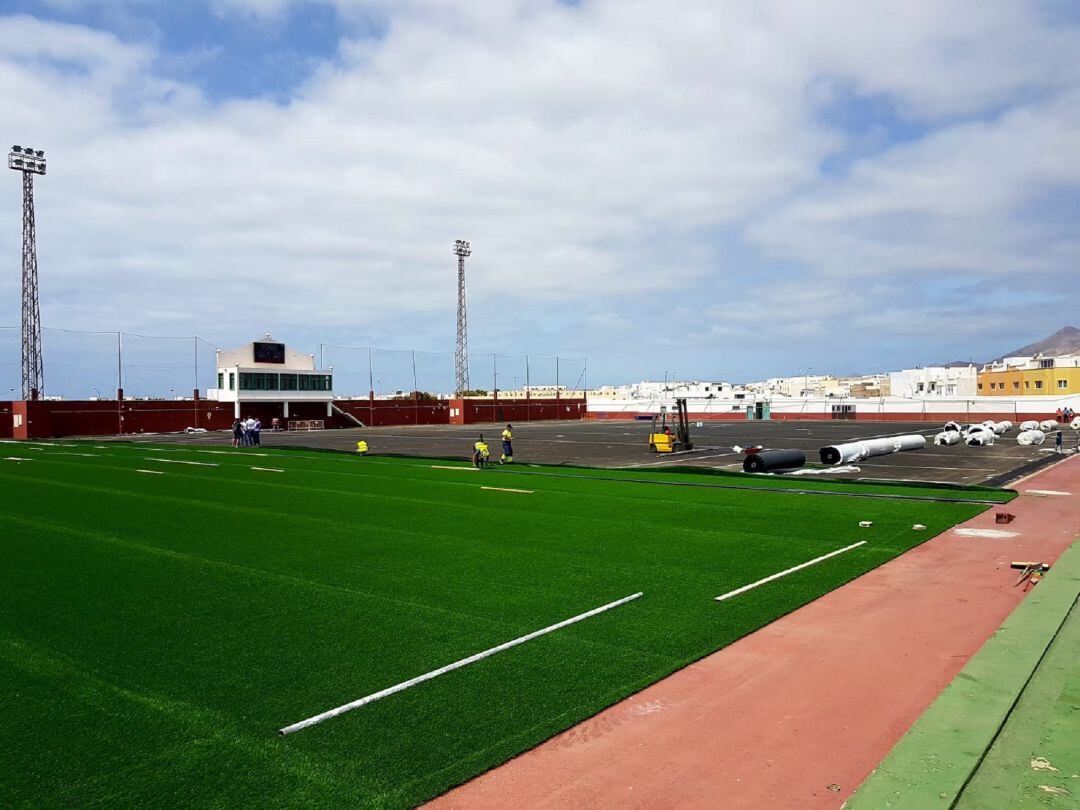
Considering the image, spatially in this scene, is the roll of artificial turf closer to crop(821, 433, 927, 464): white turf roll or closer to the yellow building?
crop(821, 433, 927, 464): white turf roll

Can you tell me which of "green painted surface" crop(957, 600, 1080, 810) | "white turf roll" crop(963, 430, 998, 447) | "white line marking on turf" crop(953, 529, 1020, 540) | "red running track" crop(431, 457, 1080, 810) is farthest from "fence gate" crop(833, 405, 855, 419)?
"green painted surface" crop(957, 600, 1080, 810)

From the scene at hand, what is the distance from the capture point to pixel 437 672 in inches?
265

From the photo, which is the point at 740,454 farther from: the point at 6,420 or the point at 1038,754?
the point at 6,420

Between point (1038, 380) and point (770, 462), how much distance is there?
9202 centimetres

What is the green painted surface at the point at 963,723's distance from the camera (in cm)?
484

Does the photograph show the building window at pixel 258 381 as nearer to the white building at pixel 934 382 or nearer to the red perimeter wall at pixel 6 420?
the red perimeter wall at pixel 6 420

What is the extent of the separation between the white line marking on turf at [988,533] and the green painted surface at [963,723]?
5.09 m

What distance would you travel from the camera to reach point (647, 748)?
5453mm

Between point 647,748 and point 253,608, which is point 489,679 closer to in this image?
point 647,748

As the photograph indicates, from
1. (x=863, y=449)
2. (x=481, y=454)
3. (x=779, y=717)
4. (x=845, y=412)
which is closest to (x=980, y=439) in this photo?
(x=863, y=449)

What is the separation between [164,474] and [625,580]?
19.4 meters

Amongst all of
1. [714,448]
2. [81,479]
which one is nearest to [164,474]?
[81,479]

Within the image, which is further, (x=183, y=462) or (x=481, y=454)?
(x=183, y=462)

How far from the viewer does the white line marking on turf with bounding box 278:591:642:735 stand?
575cm
